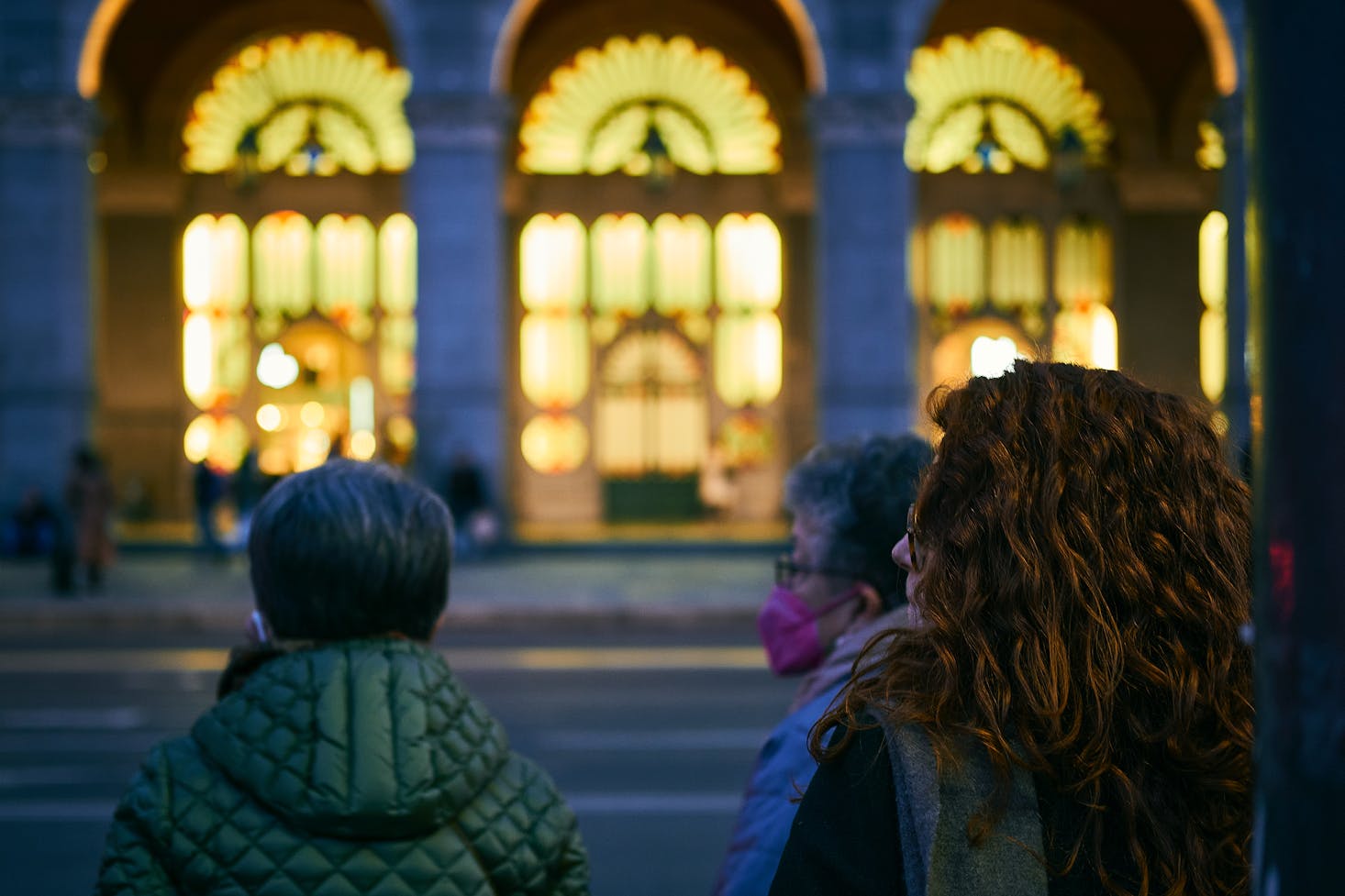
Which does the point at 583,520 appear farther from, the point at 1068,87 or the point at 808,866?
the point at 808,866

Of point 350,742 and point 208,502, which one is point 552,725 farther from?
point 208,502

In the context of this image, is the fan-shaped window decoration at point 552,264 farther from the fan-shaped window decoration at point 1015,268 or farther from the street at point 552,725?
the street at point 552,725

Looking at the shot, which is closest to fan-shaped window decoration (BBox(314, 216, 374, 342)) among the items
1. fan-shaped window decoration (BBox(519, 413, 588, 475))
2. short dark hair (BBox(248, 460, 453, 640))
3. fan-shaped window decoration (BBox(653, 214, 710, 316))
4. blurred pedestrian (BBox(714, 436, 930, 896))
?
fan-shaped window decoration (BBox(519, 413, 588, 475))

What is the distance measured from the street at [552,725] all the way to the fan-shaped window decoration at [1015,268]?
15.1 metres

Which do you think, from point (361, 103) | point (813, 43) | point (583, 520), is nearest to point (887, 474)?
point (813, 43)

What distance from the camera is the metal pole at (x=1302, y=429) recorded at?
92cm

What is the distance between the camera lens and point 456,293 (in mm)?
20781

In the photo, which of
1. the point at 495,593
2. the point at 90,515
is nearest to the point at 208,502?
the point at 90,515

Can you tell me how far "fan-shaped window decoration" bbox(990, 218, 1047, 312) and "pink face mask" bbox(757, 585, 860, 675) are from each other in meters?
25.7

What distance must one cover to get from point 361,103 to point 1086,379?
27.7 meters

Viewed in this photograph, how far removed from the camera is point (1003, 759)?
5.19 feet

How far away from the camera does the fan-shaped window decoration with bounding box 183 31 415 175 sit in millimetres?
27750

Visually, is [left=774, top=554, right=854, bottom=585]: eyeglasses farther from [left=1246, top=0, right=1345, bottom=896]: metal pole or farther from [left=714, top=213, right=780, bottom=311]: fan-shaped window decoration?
[left=714, top=213, right=780, bottom=311]: fan-shaped window decoration

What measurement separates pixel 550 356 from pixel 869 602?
24.6 metres
